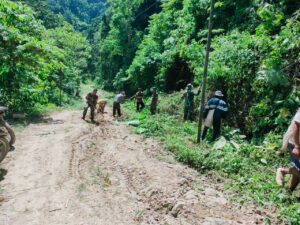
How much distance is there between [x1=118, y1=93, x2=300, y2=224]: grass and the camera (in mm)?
6281

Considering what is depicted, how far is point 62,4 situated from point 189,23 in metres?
107

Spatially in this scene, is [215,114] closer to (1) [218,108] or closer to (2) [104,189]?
(1) [218,108]

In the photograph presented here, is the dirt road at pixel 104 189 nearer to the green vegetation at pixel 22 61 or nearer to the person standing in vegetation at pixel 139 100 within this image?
the green vegetation at pixel 22 61

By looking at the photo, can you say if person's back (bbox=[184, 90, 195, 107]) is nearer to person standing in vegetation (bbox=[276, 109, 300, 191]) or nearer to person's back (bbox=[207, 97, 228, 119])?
person's back (bbox=[207, 97, 228, 119])

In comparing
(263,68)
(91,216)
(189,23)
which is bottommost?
(91,216)

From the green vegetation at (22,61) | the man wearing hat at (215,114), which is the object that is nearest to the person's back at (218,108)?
the man wearing hat at (215,114)

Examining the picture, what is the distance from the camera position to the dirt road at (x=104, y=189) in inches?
226

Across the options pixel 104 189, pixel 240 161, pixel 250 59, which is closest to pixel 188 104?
pixel 250 59

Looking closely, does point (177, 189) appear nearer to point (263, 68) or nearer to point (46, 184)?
point (46, 184)

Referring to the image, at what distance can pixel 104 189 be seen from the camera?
693 centimetres

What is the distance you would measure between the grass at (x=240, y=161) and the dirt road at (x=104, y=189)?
403 mm

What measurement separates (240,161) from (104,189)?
11.5 feet

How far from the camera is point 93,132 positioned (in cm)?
1262

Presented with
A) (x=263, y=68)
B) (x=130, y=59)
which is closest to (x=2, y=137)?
(x=263, y=68)
